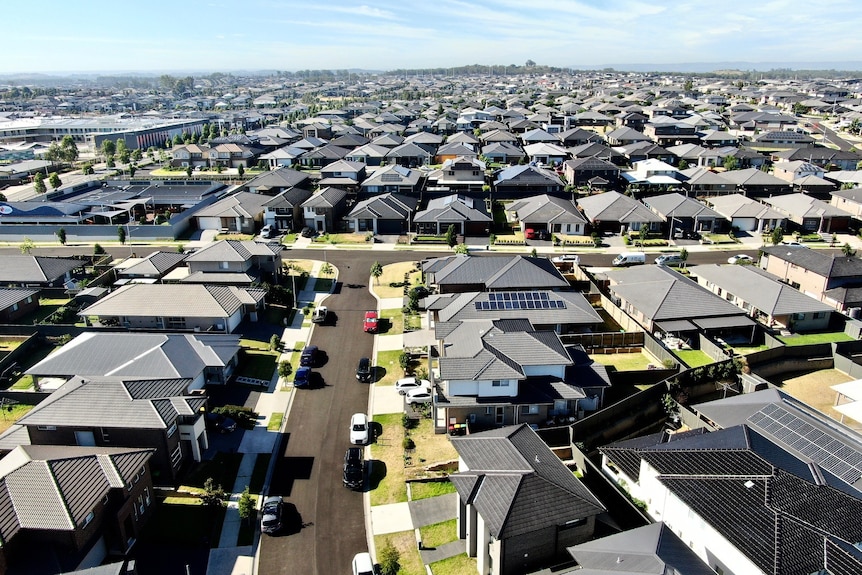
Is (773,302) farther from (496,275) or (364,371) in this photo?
(364,371)

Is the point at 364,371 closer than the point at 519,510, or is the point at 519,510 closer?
the point at 519,510

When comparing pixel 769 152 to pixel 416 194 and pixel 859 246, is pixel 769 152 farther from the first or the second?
pixel 416 194

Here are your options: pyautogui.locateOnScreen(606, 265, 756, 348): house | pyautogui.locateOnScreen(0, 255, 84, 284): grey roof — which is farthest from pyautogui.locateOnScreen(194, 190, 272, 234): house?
pyautogui.locateOnScreen(606, 265, 756, 348): house

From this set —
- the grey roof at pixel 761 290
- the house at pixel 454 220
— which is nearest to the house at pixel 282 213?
the house at pixel 454 220

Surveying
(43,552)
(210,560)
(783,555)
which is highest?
(783,555)

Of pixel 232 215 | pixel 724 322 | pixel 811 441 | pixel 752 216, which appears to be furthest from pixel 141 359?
pixel 752 216

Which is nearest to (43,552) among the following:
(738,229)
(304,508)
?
(304,508)
